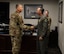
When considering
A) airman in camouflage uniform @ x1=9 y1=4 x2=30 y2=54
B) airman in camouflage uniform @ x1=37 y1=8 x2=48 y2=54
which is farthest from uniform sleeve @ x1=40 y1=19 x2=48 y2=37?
airman in camouflage uniform @ x1=9 y1=4 x2=30 y2=54

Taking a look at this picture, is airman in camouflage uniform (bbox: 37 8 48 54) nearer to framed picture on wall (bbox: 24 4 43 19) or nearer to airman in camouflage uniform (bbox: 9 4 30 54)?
airman in camouflage uniform (bbox: 9 4 30 54)

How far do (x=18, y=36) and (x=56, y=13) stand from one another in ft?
13.5

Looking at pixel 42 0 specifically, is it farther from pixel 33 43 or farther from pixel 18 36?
pixel 18 36

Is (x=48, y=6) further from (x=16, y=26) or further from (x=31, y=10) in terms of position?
(x=16, y=26)

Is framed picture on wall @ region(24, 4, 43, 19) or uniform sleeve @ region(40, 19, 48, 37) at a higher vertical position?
framed picture on wall @ region(24, 4, 43, 19)

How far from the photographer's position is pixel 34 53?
18.7ft

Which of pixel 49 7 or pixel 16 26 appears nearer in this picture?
pixel 16 26

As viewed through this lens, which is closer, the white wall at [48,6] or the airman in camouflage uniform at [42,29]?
the airman in camouflage uniform at [42,29]

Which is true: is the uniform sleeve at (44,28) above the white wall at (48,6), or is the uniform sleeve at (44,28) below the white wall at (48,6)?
below

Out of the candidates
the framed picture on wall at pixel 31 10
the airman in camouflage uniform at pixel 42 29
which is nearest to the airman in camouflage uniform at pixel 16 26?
the airman in camouflage uniform at pixel 42 29

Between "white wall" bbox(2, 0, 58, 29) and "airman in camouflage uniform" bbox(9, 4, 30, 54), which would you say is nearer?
"airman in camouflage uniform" bbox(9, 4, 30, 54)

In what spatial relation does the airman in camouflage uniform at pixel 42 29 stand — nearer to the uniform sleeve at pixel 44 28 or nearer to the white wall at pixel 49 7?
the uniform sleeve at pixel 44 28

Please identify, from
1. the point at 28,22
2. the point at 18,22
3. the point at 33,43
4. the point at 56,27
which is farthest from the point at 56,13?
the point at 18,22

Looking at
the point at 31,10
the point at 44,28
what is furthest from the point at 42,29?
the point at 31,10
